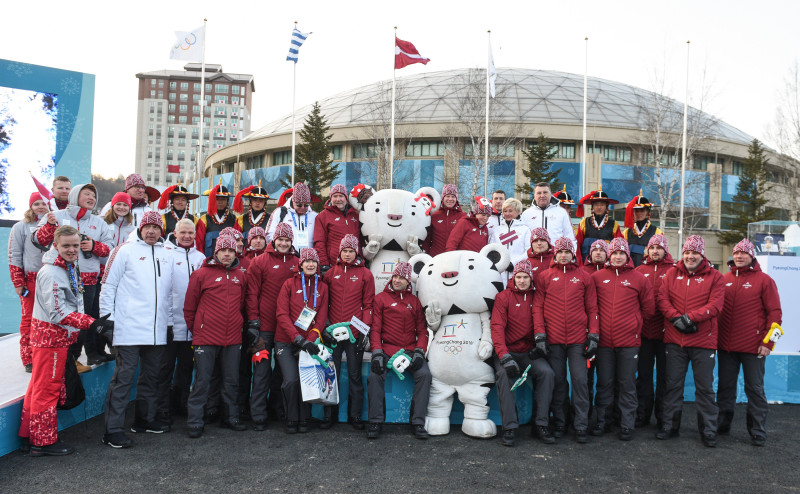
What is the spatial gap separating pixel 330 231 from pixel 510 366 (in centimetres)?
292

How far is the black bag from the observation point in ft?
16.2

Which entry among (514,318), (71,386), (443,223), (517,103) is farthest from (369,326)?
(517,103)

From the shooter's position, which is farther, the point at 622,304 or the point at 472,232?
the point at 472,232

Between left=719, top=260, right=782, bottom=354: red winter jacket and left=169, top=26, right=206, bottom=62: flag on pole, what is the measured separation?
19.0 metres

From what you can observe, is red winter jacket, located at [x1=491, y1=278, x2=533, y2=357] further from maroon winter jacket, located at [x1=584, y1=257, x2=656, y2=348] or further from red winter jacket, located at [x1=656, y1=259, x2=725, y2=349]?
red winter jacket, located at [x1=656, y1=259, x2=725, y2=349]

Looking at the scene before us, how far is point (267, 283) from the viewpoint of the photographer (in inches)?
240

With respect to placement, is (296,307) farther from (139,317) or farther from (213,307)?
(139,317)

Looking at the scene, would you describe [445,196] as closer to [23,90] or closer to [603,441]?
[603,441]

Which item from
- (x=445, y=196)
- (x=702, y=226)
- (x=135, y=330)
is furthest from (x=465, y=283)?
(x=702, y=226)

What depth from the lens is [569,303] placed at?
18.5 ft

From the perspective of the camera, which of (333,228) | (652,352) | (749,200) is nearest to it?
(652,352)

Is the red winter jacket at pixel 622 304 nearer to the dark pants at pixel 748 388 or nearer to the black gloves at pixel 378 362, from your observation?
the dark pants at pixel 748 388

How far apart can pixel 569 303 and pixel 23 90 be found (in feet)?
35.8

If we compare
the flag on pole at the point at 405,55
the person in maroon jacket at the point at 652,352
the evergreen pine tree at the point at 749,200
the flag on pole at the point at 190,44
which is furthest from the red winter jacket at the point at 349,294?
the evergreen pine tree at the point at 749,200
